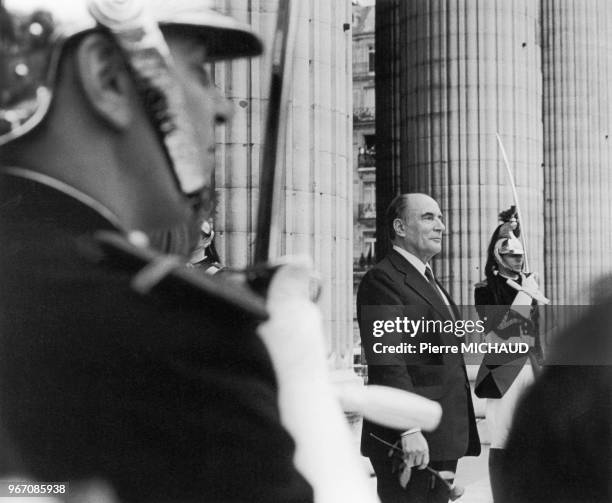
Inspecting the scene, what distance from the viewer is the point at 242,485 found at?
154 centimetres

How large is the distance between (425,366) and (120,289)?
1.70 m

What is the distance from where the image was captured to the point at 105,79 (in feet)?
5.05

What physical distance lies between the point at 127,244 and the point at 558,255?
2.40 meters

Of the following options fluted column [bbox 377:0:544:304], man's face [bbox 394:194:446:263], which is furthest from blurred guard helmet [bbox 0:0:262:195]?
fluted column [bbox 377:0:544:304]

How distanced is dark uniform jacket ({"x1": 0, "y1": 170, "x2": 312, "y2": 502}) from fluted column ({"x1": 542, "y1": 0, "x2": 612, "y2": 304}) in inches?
110

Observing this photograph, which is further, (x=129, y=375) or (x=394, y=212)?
(x=394, y=212)

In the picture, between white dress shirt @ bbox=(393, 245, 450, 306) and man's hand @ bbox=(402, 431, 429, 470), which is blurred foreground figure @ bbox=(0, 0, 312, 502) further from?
white dress shirt @ bbox=(393, 245, 450, 306)

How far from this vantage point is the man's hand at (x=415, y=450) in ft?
9.74

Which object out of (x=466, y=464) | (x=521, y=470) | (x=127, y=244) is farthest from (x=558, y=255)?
(x=127, y=244)

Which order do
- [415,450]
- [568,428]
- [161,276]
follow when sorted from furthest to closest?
[415,450]
[568,428]
[161,276]

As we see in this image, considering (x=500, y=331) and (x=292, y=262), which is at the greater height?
(x=292, y=262)

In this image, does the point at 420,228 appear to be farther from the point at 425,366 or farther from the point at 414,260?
the point at 425,366

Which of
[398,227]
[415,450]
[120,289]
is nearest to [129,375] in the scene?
[120,289]

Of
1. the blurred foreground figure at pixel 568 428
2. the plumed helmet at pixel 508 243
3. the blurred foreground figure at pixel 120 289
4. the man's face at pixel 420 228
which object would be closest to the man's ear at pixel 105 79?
the blurred foreground figure at pixel 120 289
